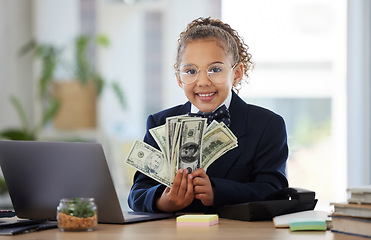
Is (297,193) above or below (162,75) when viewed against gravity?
below

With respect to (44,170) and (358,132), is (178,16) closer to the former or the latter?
(358,132)

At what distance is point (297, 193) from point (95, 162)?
0.67 metres

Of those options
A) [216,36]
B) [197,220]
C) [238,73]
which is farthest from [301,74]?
[197,220]

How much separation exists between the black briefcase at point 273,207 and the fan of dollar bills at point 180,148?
17 centimetres

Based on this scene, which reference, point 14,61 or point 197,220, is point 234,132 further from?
point 14,61

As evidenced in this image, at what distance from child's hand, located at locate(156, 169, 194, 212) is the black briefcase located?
0.41 ft

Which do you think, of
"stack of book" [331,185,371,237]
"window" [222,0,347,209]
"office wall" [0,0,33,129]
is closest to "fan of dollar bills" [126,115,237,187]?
"stack of book" [331,185,371,237]

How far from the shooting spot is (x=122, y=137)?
5.99 metres

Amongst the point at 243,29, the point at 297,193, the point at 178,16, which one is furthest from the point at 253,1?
the point at 297,193

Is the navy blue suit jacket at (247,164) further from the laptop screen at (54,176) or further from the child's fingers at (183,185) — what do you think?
the laptop screen at (54,176)

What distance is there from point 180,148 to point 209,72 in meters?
0.43

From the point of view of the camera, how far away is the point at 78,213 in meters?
1.56

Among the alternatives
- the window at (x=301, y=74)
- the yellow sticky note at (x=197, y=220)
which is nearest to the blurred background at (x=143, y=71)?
the window at (x=301, y=74)

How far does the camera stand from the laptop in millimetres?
1634
